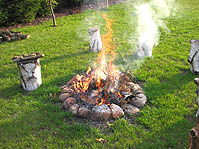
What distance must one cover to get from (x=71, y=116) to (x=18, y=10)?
9.30m

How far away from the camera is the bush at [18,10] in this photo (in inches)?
448

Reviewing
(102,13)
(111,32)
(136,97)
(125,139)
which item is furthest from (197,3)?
(125,139)

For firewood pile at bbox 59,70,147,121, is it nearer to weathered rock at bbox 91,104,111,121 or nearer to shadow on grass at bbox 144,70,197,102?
weathered rock at bbox 91,104,111,121

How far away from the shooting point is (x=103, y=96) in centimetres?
489

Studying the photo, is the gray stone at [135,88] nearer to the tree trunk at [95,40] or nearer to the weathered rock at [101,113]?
the weathered rock at [101,113]

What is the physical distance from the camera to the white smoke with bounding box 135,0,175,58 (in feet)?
23.4

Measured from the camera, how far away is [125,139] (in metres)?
3.90

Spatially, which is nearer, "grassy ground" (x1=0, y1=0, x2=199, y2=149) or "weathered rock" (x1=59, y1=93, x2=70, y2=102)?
"grassy ground" (x1=0, y1=0, x2=199, y2=149)

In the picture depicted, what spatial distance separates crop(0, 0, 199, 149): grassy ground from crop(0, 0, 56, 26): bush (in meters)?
2.84

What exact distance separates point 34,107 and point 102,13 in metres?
9.02

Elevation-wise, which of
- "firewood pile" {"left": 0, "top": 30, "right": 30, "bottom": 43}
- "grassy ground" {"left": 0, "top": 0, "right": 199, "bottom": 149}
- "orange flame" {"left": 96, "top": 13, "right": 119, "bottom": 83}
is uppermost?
"firewood pile" {"left": 0, "top": 30, "right": 30, "bottom": 43}

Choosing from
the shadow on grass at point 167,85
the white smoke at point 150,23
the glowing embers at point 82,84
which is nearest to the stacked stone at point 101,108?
the glowing embers at point 82,84

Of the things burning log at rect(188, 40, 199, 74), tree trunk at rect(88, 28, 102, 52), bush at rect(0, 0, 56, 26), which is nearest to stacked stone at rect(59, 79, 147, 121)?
burning log at rect(188, 40, 199, 74)

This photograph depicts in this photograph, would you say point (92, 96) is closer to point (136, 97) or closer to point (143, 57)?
point (136, 97)
